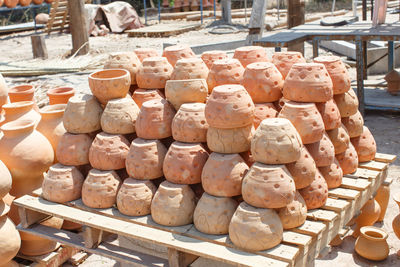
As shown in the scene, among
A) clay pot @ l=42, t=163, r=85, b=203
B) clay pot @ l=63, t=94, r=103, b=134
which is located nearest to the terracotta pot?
clay pot @ l=63, t=94, r=103, b=134

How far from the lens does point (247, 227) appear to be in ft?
8.11

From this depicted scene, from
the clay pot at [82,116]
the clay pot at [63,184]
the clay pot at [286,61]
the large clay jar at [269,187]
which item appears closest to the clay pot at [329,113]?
the clay pot at [286,61]

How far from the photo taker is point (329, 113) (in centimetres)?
299

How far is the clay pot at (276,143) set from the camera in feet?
8.21

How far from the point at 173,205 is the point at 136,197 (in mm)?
273

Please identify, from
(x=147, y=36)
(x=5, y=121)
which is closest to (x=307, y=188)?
(x=5, y=121)

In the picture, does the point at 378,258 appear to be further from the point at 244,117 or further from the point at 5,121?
the point at 5,121

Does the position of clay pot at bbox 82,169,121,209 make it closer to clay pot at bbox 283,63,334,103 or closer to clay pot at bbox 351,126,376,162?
clay pot at bbox 283,63,334,103

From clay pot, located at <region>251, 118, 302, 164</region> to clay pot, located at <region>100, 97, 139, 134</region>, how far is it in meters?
0.94

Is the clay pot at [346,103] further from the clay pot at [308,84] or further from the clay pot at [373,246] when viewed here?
the clay pot at [373,246]

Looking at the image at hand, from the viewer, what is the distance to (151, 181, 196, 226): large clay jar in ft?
9.11

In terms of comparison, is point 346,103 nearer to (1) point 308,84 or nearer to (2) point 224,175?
(1) point 308,84

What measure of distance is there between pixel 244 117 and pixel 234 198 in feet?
1.62

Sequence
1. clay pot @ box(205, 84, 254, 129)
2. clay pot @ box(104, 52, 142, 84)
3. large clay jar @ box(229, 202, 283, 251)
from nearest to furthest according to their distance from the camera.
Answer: large clay jar @ box(229, 202, 283, 251), clay pot @ box(205, 84, 254, 129), clay pot @ box(104, 52, 142, 84)
